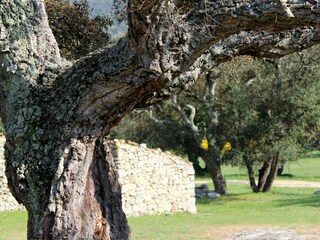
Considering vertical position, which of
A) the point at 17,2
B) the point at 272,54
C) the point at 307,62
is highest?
the point at 307,62

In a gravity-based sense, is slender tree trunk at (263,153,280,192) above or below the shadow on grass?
above

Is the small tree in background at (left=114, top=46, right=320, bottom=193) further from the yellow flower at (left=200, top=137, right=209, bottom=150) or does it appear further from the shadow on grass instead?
the shadow on grass

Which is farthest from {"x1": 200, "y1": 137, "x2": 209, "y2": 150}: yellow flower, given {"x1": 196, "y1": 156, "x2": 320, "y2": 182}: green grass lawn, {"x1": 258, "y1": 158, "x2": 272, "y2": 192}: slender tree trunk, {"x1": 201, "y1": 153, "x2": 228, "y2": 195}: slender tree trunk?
{"x1": 196, "y1": 156, "x2": 320, "y2": 182}: green grass lawn

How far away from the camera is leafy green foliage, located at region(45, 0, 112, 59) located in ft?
43.9

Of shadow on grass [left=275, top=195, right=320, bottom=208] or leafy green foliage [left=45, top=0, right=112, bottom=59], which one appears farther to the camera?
shadow on grass [left=275, top=195, right=320, bottom=208]

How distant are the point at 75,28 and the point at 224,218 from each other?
8.90 metres

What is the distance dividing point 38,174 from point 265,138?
→ 23.9m

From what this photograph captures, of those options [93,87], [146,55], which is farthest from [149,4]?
[93,87]

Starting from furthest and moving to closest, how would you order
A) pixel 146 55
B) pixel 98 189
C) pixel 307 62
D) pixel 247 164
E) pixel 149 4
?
pixel 247 164, pixel 307 62, pixel 98 189, pixel 146 55, pixel 149 4

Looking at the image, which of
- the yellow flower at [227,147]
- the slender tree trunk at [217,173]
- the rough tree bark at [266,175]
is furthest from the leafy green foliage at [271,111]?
the rough tree bark at [266,175]

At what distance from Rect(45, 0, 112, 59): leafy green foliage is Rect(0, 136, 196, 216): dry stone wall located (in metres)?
5.62

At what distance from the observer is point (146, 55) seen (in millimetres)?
6059

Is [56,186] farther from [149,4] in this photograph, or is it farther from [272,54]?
[272,54]

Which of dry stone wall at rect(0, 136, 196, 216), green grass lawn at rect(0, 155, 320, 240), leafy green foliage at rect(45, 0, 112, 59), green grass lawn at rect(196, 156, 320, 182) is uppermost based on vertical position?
leafy green foliage at rect(45, 0, 112, 59)
